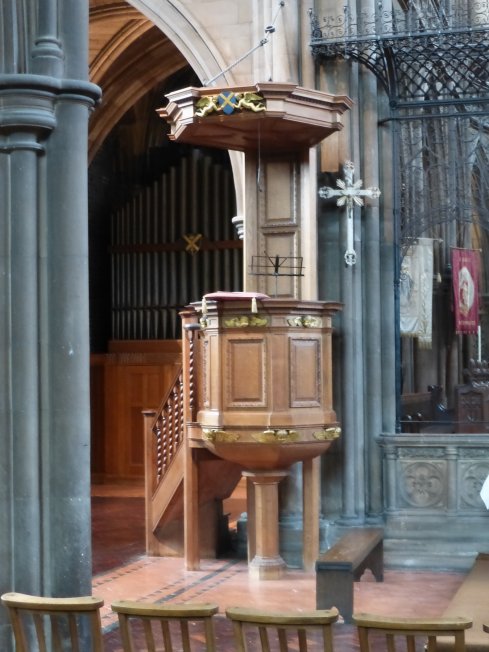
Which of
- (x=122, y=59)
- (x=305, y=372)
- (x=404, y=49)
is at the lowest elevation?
(x=305, y=372)

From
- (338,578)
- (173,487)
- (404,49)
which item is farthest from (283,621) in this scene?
(404,49)

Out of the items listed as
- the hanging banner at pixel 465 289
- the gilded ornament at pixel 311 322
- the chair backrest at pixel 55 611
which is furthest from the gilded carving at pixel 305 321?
the hanging banner at pixel 465 289

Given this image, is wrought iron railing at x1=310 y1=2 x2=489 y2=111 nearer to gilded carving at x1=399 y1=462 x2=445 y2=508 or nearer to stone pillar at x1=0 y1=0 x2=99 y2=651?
gilded carving at x1=399 y1=462 x2=445 y2=508

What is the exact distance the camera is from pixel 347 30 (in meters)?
9.90

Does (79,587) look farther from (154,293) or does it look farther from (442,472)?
(154,293)

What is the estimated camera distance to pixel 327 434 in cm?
882

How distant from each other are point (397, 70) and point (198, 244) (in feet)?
19.0

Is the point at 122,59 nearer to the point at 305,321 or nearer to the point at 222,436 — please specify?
the point at 305,321

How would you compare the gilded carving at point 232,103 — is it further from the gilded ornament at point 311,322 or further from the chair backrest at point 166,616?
the chair backrest at point 166,616

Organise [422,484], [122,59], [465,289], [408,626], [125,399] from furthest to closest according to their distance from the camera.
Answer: [125,399]
[122,59]
[465,289]
[422,484]
[408,626]

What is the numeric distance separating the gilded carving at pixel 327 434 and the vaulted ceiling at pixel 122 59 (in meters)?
6.69

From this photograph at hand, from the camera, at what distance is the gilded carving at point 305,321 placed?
8650mm

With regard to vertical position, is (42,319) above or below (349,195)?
below

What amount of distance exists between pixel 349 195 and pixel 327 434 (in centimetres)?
208
